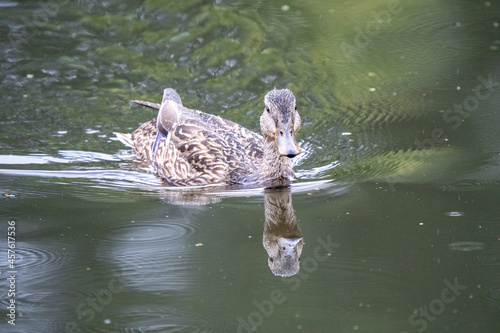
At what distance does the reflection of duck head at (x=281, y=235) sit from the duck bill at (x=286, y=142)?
0.51 meters

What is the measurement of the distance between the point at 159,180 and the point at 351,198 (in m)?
2.32

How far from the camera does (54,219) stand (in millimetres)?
7586

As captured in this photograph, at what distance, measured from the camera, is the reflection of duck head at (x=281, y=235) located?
264 inches

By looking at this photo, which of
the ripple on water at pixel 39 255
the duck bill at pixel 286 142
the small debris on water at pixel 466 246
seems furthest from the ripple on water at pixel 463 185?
the ripple on water at pixel 39 255

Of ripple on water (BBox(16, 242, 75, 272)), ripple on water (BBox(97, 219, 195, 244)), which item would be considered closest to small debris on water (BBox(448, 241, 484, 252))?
ripple on water (BBox(97, 219, 195, 244))

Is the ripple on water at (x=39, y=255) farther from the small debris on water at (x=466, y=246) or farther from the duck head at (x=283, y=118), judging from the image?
the small debris on water at (x=466, y=246)

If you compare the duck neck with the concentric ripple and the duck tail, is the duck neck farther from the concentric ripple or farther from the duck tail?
the concentric ripple

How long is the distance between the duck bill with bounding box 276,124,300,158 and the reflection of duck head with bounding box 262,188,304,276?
51cm

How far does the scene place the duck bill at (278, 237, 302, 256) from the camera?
6969mm

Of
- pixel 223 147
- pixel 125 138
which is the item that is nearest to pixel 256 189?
pixel 223 147

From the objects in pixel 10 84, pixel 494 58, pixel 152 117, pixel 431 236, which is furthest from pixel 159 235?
pixel 494 58

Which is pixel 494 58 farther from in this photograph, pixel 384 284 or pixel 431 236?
pixel 384 284

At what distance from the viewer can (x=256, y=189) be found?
28.6 feet

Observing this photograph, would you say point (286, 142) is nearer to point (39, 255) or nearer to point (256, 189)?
point (256, 189)
